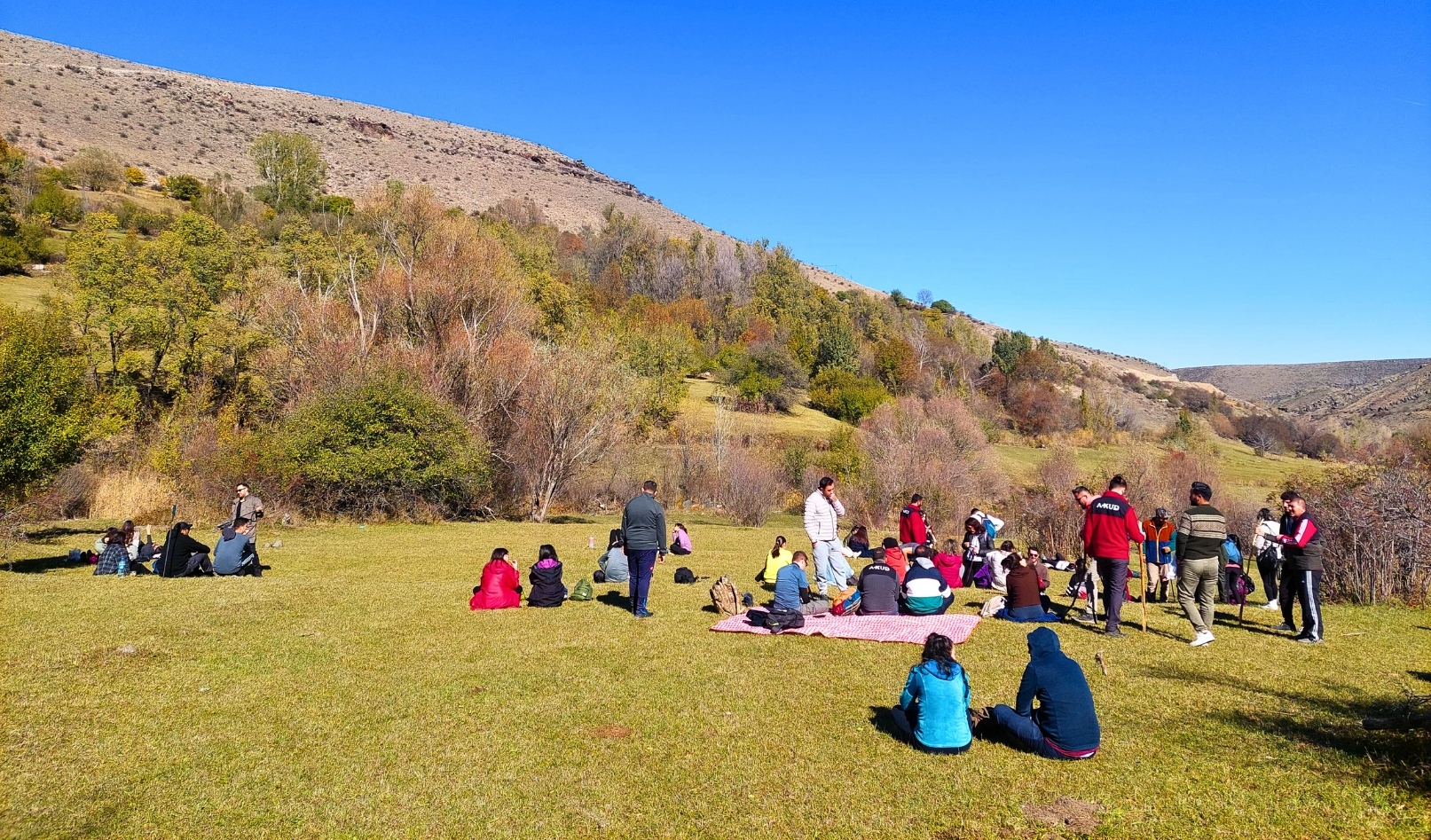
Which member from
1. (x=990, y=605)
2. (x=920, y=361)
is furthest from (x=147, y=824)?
(x=920, y=361)

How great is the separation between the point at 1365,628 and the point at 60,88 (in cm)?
11926

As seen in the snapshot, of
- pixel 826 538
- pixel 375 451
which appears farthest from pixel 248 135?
pixel 826 538

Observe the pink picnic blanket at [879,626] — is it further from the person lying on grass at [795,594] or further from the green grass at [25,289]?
the green grass at [25,289]

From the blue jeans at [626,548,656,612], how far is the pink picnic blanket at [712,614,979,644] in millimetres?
1352

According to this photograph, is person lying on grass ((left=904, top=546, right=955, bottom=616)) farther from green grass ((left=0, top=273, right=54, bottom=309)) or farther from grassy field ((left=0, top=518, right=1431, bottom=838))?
green grass ((left=0, top=273, right=54, bottom=309))

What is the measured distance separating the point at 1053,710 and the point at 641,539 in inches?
252

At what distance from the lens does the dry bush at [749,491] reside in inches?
1330

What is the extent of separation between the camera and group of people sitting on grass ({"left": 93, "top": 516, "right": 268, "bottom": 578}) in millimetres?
13391

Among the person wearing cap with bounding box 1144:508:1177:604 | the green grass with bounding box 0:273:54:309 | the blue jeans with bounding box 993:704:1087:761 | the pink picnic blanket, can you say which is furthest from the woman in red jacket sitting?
the green grass with bounding box 0:273:54:309

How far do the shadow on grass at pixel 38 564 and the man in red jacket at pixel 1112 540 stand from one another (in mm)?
17449

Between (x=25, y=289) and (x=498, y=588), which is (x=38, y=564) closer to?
(x=498, y=588)

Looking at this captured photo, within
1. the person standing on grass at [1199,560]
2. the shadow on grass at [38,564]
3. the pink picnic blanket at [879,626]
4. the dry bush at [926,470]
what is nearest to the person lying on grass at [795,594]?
the pink picnic blanket at [879,626]

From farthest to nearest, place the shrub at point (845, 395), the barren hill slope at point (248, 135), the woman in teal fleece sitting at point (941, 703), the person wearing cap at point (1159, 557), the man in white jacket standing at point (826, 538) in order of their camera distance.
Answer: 1. the barren hill slope at point (248, 135)
2. the shrub at point (845, 395)
3. the person wearing cap at point (1159, 557)
4. the man in white jacket standing at point (826, 538)
5. the woman in teal fleece sitting at point (941, 703)

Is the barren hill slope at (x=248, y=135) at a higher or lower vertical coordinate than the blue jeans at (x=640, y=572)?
higher
